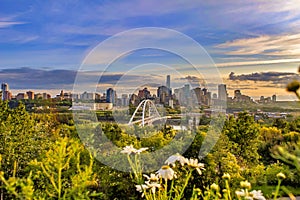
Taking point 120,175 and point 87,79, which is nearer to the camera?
point 120,175

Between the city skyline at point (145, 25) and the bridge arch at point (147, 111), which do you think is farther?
the city skyline at point (145, 25)

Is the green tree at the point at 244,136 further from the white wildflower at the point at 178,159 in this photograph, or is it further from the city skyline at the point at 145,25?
the white wildflower at the point at 178,159

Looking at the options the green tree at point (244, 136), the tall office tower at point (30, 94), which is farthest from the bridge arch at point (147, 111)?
the tall office tower at point (30, 94)

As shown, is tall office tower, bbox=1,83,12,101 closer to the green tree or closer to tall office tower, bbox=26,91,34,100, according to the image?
tall office tower, bbox=26,91,34,100

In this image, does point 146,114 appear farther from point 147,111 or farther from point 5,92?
point 5,92

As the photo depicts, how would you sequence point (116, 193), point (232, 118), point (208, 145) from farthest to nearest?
point (232, 118)
point (208, 145)
point (116, 193)

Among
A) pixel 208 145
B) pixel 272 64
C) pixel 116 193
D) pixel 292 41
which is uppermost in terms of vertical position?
pixel 292 41

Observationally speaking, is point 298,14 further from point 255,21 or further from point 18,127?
point 18,127

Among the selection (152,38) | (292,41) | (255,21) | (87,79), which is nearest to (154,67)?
(152,38)
